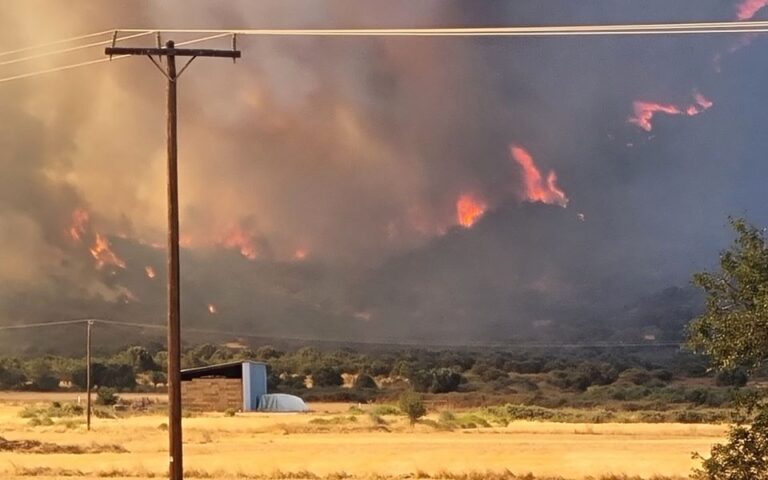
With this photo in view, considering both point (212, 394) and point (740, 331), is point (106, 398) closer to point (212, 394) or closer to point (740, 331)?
point (212, 394)

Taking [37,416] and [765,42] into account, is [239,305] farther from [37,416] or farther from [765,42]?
[765,42]

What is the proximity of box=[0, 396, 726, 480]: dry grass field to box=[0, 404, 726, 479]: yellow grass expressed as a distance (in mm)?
53

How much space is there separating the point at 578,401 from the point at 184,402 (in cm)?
4425

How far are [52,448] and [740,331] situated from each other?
131 ft

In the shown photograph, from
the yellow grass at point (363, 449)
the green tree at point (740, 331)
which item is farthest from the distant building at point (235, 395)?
the green tree at point (740, 331)

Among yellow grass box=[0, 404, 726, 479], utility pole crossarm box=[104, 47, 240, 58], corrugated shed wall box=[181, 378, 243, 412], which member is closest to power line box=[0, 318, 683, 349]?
corrugated shed wall box=[181, 378, 243, 412]

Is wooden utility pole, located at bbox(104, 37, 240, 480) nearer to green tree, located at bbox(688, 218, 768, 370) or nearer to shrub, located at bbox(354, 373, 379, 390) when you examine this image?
green tree, located at bbox(688, 218, 768, 370)

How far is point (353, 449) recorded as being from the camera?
44.3 meters

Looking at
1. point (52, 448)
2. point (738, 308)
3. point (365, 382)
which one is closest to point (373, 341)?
point (365, 382)

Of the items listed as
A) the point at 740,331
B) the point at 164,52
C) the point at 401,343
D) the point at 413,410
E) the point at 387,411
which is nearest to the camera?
the point at 740,331

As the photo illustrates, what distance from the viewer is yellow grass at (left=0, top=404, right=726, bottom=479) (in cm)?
3531

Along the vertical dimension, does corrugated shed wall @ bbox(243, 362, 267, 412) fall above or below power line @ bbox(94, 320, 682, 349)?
below

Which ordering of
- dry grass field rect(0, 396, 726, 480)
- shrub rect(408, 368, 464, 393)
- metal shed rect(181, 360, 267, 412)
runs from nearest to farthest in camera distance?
dry grass field rect(0, 396, 726, 480), metal shed rect(181, 360, 267, 412), shrub rect(408, 368, 464, 393)

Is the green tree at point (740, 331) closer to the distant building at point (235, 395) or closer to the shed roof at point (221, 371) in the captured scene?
the distant building at point (235, 395)
